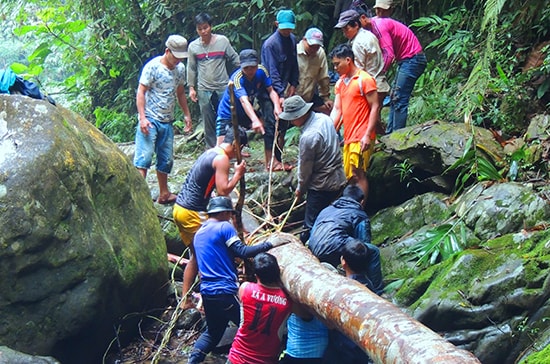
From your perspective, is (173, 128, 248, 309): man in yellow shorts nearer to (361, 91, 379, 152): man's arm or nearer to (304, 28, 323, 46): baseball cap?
(361, 91, 379, 152): man's arm

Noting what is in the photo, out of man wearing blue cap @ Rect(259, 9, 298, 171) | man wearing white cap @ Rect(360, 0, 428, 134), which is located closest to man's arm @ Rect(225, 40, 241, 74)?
man wearing blue cap @ Rect(259, 9, 298, 171)

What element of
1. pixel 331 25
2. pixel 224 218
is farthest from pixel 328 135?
pixel 331 25

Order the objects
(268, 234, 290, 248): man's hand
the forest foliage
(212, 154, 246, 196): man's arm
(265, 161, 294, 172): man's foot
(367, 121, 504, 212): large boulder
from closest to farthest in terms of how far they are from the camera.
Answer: (268, 234, 290, 248): man's hand < (212, 154, 246, 196): man's arm < (367, 121, 504, 212): large boulder < the forest foliage < (265, 161, 294, 172): man's foot

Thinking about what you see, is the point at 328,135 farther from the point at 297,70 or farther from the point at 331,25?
the point at 331,25

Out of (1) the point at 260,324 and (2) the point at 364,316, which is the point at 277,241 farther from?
(2) the point at 364,316

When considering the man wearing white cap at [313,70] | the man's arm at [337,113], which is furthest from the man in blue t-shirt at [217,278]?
the man wearing white cap at [313,70]

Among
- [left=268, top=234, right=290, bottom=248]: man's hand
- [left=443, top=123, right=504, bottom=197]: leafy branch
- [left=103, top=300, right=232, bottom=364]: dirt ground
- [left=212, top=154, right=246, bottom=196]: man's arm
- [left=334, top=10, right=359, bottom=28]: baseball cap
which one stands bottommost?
[left=103, top=300, right=232, bottom=364]: dirt ground

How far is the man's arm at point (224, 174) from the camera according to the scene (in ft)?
20.1

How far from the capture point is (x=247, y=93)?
828cm

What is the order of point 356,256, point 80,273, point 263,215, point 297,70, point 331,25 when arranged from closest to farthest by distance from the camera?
1. point 356,256
2. point 80,273
3. point 263,215
4. point 297,70
5. point 331,25

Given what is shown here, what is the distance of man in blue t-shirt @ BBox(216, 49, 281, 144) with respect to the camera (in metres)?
7.93

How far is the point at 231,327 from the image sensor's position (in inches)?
251

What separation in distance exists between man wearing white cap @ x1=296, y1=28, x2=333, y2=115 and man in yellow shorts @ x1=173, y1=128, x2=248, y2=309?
2586mm

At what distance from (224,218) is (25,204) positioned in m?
1.76
